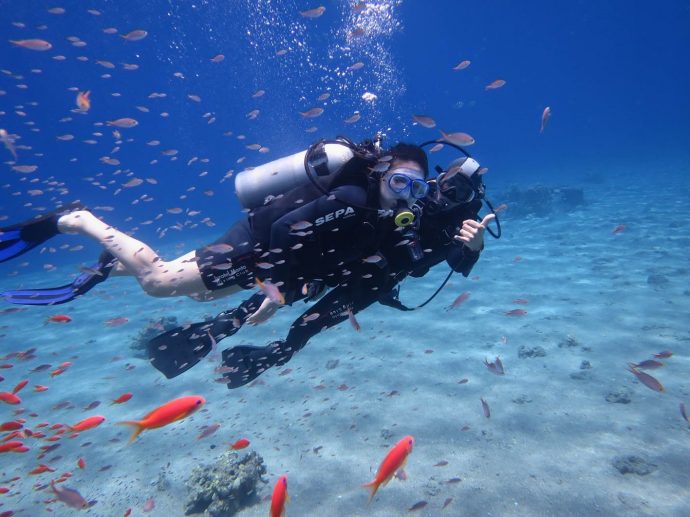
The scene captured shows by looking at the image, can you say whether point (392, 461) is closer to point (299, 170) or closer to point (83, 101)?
point (299, 170)

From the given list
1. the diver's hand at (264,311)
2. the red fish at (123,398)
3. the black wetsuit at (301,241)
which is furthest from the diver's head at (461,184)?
the red fish at (123,398)

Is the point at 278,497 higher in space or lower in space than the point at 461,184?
lower

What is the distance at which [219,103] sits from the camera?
70.6 metres

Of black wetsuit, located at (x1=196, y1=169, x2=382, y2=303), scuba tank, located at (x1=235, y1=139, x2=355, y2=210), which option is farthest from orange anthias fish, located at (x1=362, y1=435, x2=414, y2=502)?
scuba tank, located at (x1=235, y1=139, x2=355, y2=210)

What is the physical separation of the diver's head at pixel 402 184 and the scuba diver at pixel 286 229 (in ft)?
0.04

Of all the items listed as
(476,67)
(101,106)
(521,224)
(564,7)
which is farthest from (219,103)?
(476,67)

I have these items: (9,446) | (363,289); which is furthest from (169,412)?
(9,446)

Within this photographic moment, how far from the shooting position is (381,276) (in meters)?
4.59

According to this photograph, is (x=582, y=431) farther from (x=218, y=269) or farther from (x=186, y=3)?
(x=186, y=3)

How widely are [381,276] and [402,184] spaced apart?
3.94 feet

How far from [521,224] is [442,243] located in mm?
20549

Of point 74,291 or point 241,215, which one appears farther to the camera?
point 241,215

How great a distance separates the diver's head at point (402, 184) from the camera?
13.3ft

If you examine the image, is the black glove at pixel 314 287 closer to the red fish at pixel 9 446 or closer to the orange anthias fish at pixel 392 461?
the orange anthias fish at pixel 392 461
